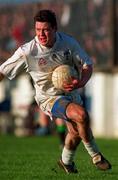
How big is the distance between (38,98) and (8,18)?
3090 cm

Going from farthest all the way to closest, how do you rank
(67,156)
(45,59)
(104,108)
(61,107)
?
(104,108) → (67,156) → (45,59) → (61,107)

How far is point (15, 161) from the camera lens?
48.4ft

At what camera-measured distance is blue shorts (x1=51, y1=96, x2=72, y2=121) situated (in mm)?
11867

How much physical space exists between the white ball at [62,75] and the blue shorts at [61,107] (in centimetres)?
17

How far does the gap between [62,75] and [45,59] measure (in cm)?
38

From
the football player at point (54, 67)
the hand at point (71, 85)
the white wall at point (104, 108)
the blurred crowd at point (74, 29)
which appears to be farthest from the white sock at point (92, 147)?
the blurred crowd at point (74, 29)

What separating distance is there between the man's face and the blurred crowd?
987 inches

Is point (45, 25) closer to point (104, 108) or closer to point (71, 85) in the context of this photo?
point (71, 85)

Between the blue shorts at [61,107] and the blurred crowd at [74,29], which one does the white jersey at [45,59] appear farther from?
the blurred crowd at [74,29]

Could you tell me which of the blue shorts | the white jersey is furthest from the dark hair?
the blue shorts

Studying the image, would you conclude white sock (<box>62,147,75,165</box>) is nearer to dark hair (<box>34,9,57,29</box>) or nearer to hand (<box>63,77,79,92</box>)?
hand (<box>63,77,79,92</box>)

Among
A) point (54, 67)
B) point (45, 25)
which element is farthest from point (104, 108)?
point (45, 25)

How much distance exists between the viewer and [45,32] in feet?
38.7

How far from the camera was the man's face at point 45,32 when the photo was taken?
11.8 m
